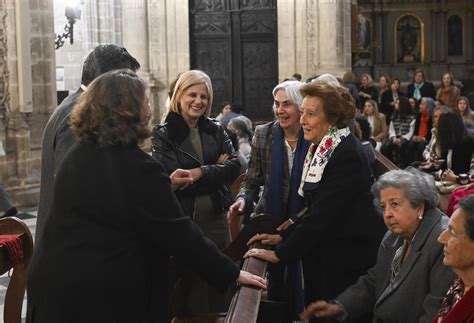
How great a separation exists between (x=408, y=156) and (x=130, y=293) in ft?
34.3

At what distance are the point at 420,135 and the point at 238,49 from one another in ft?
25.8

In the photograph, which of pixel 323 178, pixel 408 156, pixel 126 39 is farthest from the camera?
pixel 126 39

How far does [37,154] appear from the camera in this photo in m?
12.5

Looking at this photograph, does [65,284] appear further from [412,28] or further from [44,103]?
[412,28]

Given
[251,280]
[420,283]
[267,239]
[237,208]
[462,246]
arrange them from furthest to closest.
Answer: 1. [237,208]
2. [267,239]
3. [420,283]
4. [251,280]
5. [462,246]

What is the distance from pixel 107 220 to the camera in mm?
3193

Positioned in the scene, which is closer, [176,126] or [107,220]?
[107,220]

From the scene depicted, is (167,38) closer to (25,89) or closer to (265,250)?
(25,89)

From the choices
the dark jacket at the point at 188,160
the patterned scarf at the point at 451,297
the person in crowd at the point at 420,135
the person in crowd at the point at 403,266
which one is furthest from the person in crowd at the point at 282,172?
the person in crowd at the point at 420,135

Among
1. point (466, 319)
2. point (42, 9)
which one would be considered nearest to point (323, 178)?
point (466, 319)

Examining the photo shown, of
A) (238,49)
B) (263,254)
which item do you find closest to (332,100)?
(263,254)

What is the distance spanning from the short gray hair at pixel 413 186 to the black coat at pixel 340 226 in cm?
18

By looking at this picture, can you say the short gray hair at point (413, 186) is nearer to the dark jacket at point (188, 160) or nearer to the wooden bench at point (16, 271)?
the dark jacket at point (188, 160)

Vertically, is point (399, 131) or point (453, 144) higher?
point (453, 144)
